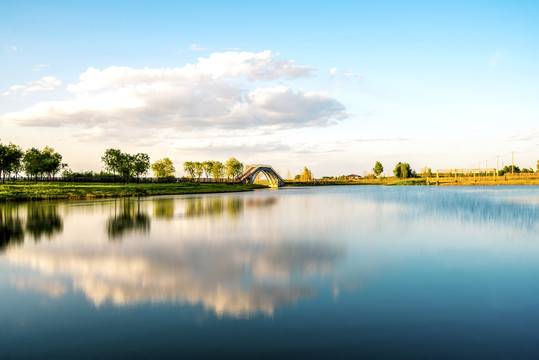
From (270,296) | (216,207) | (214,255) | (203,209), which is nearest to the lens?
(270,296)

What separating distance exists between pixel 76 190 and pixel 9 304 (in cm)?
6490

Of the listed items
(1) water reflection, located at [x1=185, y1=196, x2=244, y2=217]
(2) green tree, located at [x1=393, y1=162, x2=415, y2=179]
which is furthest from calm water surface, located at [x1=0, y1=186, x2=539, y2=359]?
(2) green tree, located at [x1=393, y1=162, x2=415, y2=179]

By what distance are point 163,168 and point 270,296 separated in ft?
392

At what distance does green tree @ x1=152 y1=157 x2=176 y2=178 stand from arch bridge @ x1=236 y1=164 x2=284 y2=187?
1008 inches

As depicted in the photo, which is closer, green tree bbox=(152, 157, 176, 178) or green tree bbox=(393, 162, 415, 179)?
green tree bbox=(152, 157, 176, 178)

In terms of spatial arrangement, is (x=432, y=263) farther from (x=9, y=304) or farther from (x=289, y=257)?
(x=9, y=304)

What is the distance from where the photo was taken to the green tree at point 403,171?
180 metres

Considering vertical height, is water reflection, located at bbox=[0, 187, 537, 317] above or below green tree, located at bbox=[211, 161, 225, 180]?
below

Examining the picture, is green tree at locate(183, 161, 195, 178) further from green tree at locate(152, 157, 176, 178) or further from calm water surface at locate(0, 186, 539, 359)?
calm water surface at locate(0, 186, 539, 359)

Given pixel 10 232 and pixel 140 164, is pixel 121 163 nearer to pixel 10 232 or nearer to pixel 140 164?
pixel 140 164

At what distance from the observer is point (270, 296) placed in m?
10.6

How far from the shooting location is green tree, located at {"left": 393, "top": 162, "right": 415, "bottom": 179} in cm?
17975

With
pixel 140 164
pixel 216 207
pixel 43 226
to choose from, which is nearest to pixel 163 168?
pixel 140 164

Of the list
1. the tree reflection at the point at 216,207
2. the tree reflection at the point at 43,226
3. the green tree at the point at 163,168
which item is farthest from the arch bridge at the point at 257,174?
the tree reflection at the point at 43,226
